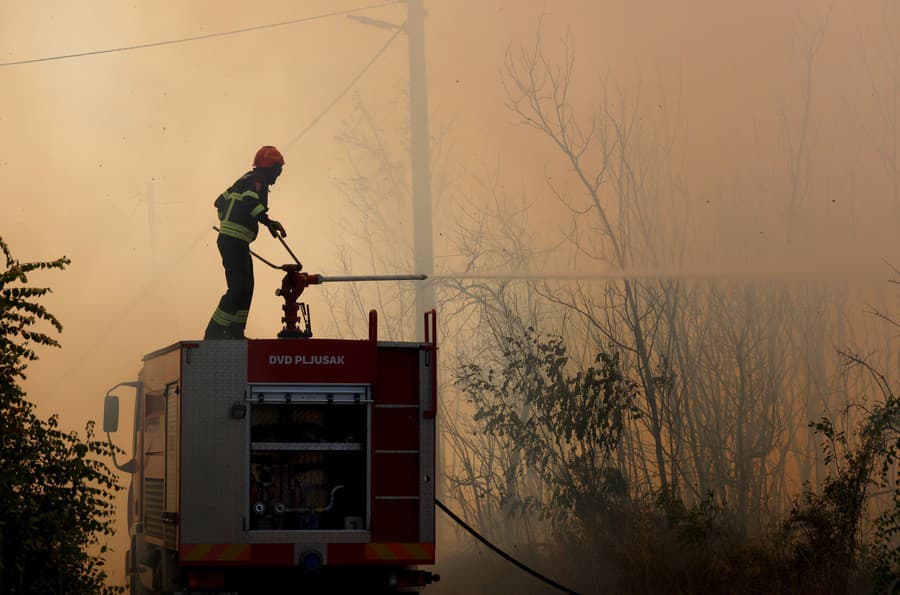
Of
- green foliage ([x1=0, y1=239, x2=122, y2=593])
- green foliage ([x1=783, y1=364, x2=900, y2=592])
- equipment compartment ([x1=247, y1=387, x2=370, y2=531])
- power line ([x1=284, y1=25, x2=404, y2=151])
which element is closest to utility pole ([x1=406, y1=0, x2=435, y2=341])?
power line ([x1=284, y1=25, x2=404, y2=151])

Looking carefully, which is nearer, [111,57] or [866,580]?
[866,580]

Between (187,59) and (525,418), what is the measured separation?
24.0ft

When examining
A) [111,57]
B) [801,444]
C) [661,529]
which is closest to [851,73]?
[801,444]

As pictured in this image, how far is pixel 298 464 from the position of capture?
9.80 m

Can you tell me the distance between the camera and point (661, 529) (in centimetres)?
1291

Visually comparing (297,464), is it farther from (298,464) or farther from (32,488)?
(32,488)

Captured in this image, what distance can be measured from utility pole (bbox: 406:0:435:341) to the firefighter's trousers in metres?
5.59

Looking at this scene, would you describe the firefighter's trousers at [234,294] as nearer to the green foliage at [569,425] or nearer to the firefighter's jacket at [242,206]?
the firefighter's jacket at [242,206]

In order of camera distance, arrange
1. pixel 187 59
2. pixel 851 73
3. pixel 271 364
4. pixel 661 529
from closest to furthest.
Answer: pixel 271 364
pixel 661 529
pixel 851 73
pixel 187 59

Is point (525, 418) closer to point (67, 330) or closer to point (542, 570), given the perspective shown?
point (542, 570)

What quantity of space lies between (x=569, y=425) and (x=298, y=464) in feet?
15.0

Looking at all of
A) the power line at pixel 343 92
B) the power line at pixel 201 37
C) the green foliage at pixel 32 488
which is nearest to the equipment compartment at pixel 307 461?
the green foliage at pixel 32 488

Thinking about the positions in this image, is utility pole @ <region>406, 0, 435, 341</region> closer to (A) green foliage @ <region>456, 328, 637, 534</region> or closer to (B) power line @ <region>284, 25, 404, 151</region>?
(B) power line @ <region>284, 25, 404, 151</region>

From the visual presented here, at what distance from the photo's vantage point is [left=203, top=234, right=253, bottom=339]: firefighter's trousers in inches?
486
